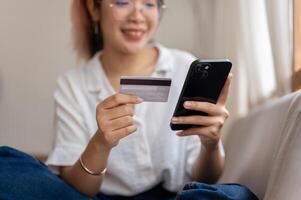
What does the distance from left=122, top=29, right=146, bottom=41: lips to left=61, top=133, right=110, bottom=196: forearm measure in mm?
306

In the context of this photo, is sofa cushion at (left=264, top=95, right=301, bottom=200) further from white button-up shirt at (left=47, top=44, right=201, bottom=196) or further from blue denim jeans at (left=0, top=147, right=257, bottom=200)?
white button-up shirt at (left=47, top=44, right=201, bottom=196)

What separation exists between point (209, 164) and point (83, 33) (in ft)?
1.74

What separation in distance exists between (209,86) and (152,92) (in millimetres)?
102

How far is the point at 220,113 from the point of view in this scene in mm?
870

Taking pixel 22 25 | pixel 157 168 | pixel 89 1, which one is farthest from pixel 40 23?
pixel 157 168

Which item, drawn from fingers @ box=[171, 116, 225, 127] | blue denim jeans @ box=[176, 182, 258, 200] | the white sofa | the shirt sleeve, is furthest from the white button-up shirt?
blue denim jeans @ box=[176, 182, 258, 200]

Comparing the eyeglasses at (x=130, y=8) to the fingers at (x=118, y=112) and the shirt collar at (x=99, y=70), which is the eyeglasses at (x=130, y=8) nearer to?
the shirt collar at (x=99, y=70)

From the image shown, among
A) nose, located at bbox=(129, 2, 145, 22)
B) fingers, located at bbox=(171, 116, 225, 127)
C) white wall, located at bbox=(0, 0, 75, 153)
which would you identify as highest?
nose, located at bbox=(129, 2, 145, 22)

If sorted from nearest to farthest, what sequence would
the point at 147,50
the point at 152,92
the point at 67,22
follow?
the point at 152,92 < the point at 147,50 < the point at 67,22

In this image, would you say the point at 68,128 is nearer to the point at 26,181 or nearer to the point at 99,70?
the point at 99,70

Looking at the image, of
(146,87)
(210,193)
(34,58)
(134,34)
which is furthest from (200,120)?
(34,58)

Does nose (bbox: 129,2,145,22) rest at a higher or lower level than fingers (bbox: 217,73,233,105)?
higher

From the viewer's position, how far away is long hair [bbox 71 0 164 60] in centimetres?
127

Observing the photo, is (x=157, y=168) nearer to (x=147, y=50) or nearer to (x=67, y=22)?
(x=147, y=50)
